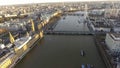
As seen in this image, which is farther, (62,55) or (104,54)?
(62,55)

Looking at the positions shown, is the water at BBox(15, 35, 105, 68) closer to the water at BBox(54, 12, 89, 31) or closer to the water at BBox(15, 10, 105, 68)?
the water at BBox(15, 10, 105, 68)

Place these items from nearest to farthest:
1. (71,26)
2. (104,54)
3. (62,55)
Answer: (104,54) → (62,55) → (71,26)

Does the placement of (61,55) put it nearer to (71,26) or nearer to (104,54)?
(104,54)

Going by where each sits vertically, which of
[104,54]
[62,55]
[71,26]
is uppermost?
[71,26]

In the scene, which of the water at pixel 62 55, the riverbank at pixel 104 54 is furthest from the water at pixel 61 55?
the riverbank at pixel 104 54

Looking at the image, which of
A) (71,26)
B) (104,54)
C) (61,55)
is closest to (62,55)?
(61,55)

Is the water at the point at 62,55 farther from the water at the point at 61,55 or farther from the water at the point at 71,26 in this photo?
the water at the point at 71,26

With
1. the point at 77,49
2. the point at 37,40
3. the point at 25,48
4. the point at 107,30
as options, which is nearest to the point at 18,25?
the point at 37,40

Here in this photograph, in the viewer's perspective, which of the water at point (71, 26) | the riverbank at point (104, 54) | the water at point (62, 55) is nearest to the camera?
the riverbank at point (104, 54)

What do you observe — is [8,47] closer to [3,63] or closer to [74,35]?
[3,63]
